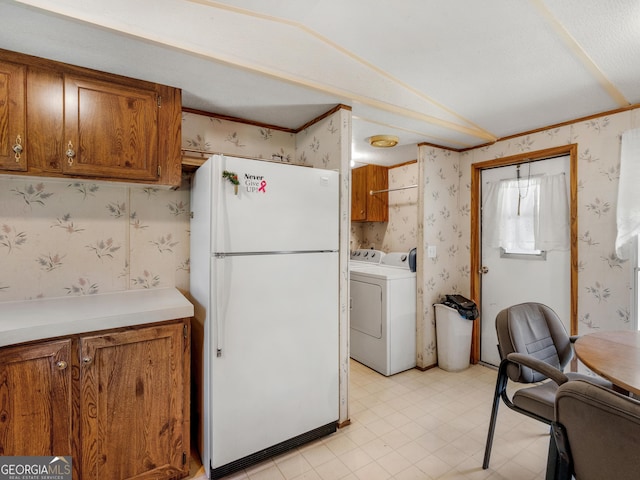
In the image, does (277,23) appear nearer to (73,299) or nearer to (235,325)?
(235,325)

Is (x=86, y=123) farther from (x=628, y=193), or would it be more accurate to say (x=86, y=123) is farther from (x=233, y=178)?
(x=628, y=193)

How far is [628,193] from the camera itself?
7.07 feet

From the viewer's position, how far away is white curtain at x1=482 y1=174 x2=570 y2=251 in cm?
259

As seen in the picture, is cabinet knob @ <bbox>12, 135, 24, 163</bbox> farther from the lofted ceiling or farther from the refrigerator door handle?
the refrigerator door handle

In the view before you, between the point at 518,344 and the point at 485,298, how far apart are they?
1.57m

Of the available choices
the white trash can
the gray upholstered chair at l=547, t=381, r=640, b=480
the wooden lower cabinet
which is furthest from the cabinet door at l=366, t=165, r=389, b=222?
the gray upholstered chair at l=547, t=381, r=640, b=480

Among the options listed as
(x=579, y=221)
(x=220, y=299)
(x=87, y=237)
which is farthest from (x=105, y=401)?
(x=579, y=221)

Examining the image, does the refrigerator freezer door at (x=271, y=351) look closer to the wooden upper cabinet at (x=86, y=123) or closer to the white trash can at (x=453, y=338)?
the wooden upper cabinet at (x=86, y=123)

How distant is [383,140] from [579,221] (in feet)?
5.56

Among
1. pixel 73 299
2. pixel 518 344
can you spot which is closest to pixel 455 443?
pixel 518 344

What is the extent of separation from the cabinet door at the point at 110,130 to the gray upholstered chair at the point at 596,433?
208 cm

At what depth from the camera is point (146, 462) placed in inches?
60.6

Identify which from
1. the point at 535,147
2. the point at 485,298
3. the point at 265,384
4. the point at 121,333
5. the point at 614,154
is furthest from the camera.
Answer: the point at 485,298

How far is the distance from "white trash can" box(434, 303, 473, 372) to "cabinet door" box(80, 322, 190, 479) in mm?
2334
